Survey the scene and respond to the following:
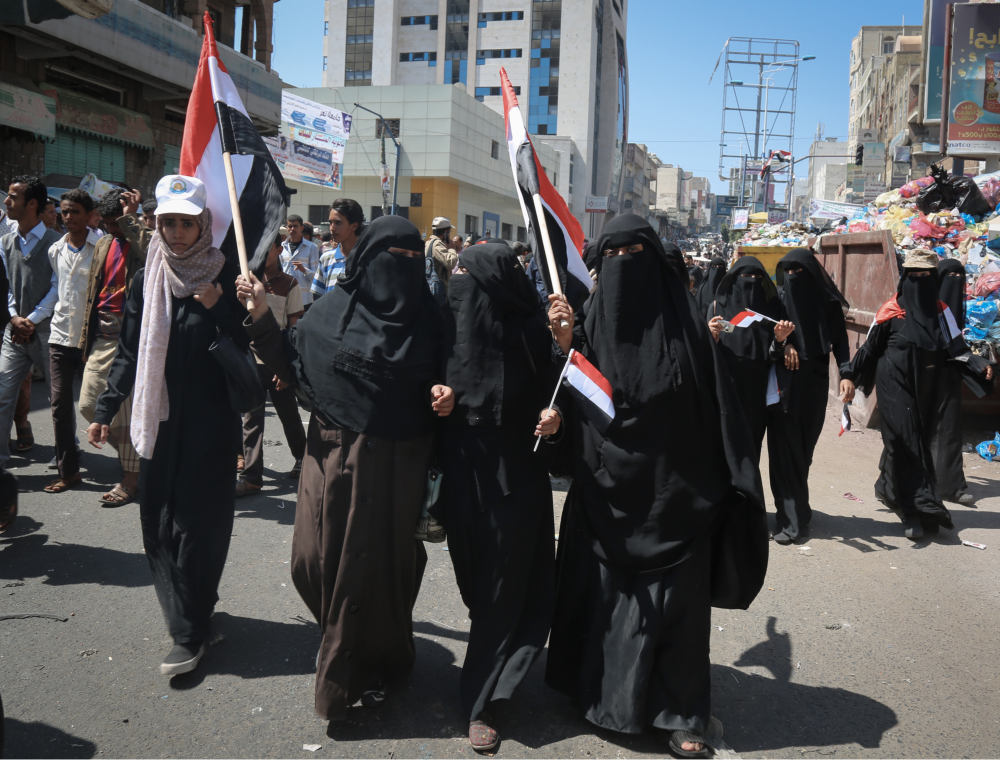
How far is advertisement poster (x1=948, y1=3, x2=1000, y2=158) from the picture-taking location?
49.1ft

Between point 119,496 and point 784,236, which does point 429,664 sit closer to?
point 119,496

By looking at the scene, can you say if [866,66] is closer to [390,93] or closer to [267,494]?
[390,93]

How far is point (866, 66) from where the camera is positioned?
72688 millimetres

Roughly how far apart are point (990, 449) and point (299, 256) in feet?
23.4

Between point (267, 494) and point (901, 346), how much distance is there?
4.39 m

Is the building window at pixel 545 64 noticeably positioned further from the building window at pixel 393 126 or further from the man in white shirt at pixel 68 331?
the man in white shirt at pixel 68 331

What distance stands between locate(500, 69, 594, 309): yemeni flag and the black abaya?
60 cm

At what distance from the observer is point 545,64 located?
55875mm

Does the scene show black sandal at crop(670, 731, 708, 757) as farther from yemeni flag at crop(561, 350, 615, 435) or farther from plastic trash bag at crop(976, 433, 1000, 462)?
plastic trash bag at crop(976, 433, 1000, 462)

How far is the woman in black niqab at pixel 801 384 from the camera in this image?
15.9 ft

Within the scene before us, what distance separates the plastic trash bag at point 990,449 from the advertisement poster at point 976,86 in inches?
405

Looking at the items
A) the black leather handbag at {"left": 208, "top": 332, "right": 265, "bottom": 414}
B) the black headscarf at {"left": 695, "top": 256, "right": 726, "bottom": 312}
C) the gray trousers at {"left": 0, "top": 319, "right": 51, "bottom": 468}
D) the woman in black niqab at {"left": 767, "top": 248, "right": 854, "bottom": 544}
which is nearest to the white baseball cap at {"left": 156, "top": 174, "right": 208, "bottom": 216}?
the black leather handbag at {"left": 208, "top": 332, "right": 265, "bottom": 414}

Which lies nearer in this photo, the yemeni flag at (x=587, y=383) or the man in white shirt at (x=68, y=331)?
the yemeni flag at (x=587, y=383)

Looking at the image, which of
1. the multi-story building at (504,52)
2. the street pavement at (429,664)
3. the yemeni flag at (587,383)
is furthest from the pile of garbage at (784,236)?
the multi-story building at (504,52)
